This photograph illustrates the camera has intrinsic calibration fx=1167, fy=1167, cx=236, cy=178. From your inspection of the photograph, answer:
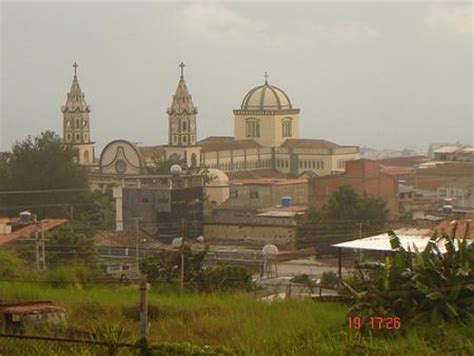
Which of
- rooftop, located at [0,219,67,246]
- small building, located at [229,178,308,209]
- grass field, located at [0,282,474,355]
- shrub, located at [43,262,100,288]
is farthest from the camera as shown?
small building, located at [229,178,308,209]

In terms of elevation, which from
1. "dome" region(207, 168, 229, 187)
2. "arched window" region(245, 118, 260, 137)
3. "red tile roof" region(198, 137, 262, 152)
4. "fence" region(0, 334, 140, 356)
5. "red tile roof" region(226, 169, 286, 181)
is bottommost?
"fence" region(0, 334, 140, 356)

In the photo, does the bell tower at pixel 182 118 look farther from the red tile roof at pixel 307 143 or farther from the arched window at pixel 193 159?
the red tile roof at pixel 307 143

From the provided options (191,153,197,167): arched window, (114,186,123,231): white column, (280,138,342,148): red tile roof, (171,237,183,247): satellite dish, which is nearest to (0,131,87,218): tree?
(114,186,123,231): white column

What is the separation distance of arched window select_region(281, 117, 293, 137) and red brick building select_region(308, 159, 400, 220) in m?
20.5

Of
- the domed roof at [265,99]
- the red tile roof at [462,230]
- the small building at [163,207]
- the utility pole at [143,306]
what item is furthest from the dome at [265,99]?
the utility pole at [143,306]

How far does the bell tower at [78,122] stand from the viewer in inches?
1881

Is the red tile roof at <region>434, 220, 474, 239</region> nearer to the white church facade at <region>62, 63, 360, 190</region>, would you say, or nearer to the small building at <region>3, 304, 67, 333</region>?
the small building at <region>3, 304, 67, 333</region>

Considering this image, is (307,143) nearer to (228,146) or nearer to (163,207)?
(228,146)

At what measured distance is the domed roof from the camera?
55.0m

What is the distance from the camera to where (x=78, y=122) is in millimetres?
48219

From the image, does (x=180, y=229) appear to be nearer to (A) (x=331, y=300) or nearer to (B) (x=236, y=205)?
(B) (x=236, y=205)

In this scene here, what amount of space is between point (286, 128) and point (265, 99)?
5.59 ft

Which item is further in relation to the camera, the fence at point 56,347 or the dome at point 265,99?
the dome at point 265,99
